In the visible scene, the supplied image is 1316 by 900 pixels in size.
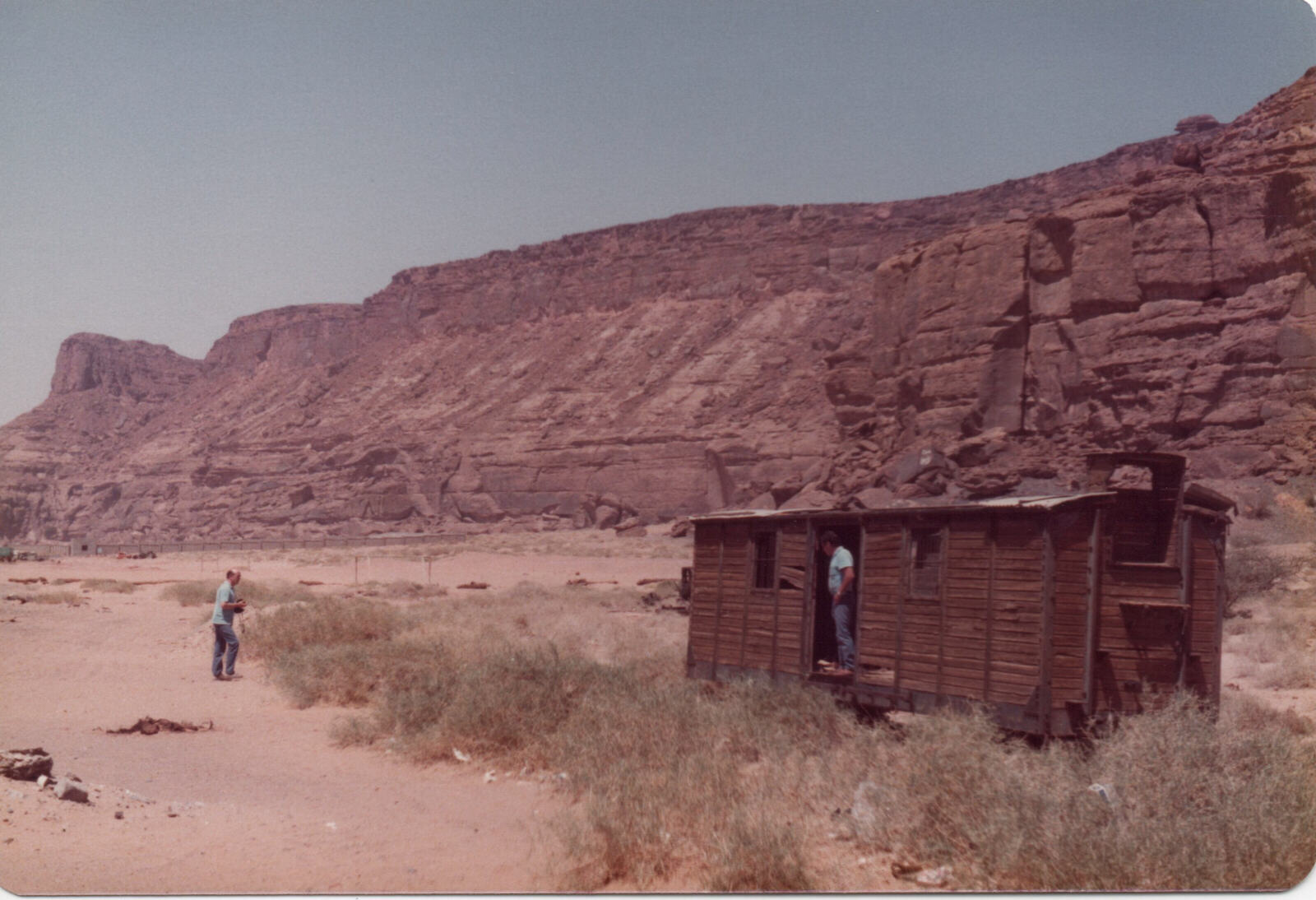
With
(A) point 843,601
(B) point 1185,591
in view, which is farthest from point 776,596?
(B) point 1185,591

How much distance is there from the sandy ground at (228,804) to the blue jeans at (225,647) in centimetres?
31

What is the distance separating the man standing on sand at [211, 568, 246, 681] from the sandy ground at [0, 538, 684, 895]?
317 millimetres

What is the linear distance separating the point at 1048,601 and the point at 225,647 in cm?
1242

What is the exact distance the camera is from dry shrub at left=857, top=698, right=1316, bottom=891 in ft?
19.8

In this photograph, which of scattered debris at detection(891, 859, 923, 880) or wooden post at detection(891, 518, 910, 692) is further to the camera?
wooden post at detection(891, 518, 910, 692)

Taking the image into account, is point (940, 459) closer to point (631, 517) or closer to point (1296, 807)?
point (631, 517)

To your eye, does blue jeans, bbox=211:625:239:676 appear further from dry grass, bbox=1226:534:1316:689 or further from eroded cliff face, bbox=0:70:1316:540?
eroded cliff face, bbox=0:70:1316:540

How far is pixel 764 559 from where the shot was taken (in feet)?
39.5

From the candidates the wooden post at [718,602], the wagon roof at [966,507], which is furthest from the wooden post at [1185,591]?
the wooden post at [718,602]

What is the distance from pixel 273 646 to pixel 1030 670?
1290 cm

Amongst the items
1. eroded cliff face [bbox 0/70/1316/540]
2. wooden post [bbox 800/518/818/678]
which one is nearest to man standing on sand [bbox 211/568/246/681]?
wooden post [bbox 800/518/818/678]

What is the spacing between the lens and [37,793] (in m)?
7.72

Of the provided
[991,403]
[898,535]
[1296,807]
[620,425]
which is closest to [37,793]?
[898,535]

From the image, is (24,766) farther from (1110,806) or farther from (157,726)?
(1110,806)
